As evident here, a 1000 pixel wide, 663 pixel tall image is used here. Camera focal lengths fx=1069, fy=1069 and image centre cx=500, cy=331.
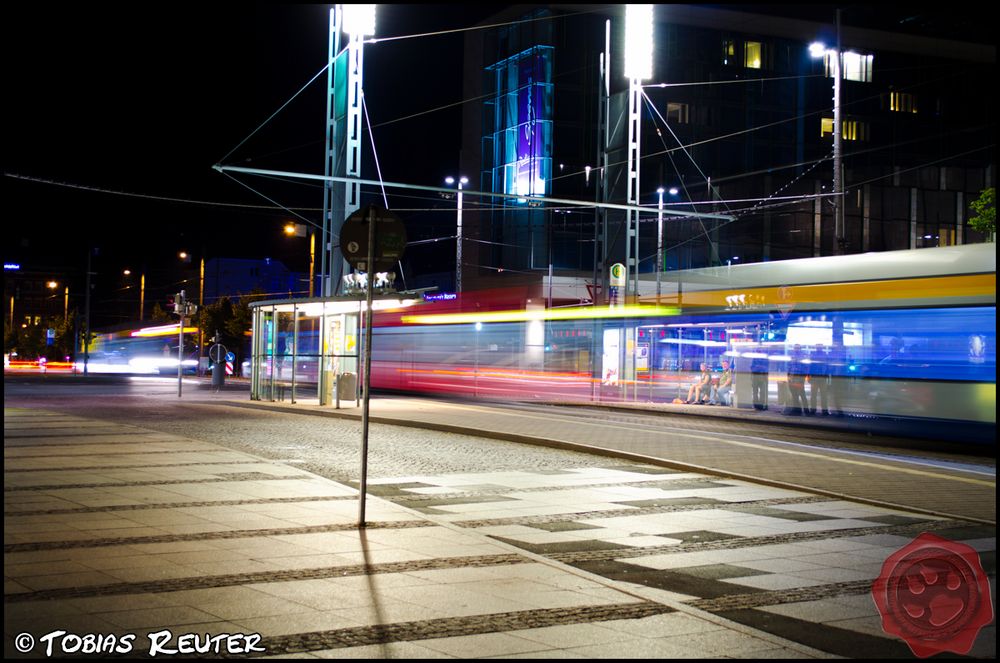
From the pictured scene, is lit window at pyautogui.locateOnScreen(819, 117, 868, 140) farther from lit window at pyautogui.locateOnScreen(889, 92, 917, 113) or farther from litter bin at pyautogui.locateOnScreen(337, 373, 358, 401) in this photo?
litter bin at pyautogui.locateOnScreen(337, 373, 358, 401)

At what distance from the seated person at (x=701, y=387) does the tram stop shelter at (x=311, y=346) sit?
7.00 m

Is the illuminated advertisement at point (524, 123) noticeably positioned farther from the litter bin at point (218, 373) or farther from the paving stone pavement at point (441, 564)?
the paving stone pavement at point (441, 564)

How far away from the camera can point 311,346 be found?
28.2 metres

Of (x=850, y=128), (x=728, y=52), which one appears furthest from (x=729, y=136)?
(x=850, y=128)

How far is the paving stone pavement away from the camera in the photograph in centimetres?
564

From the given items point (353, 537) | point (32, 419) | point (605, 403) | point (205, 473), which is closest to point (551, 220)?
point (605, 403)

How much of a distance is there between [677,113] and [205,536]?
186 ft

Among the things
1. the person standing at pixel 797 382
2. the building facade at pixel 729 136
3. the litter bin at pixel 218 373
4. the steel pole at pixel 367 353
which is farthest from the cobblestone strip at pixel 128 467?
the building facade at pixel 729 136

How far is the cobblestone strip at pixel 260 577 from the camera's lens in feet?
21.0

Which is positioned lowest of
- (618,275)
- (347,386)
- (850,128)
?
(347,386)

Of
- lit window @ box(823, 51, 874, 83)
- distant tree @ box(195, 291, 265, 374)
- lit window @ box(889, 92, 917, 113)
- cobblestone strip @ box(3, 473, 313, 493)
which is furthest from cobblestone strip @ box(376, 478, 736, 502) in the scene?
distant tree @ box(195, 291, 265, 374)

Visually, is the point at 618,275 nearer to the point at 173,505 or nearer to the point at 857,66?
the point at 173,505

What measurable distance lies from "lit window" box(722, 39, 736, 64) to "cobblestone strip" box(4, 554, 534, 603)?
2310 inches

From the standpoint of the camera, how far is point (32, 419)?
838 inches
